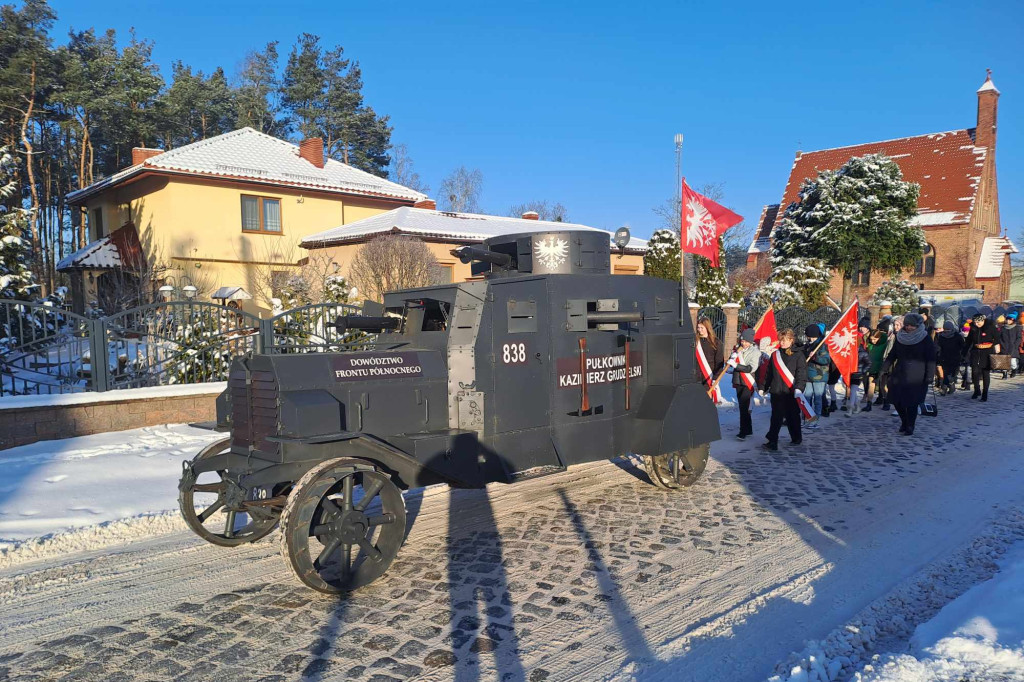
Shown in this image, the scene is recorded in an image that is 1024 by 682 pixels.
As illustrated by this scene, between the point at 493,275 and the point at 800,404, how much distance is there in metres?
5.82

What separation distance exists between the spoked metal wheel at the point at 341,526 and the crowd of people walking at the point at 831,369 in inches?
257

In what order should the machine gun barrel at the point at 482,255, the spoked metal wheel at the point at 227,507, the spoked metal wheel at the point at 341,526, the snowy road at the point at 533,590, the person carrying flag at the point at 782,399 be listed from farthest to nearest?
the person carrying flag at the point at 782,399 < the machine gun barrel at the point at 482,255 < the spoked metal wheel at the point at 227,507 < the spoked metal wheel at the point at 341,526 < the snowy road at the point at 533,590

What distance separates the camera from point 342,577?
4871 millimetres

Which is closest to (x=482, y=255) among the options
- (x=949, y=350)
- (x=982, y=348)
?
(x=949, y=350)

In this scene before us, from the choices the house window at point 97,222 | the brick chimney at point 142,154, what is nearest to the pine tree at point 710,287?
the brick chimney at point 142,154

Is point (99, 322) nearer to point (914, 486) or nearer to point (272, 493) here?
point (272, 493)

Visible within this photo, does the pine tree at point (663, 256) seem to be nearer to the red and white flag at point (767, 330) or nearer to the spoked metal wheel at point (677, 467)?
the red and white flag at point (767, 330)

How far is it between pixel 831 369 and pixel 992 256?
36.4 m

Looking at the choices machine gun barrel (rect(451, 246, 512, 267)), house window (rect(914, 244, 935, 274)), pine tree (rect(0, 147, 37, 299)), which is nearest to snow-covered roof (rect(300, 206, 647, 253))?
pine tree (rect(0, 147, 37, 299))

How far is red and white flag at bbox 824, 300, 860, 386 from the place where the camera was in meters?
11.6

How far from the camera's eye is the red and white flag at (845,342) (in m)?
11.6

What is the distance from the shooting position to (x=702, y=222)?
11086mm

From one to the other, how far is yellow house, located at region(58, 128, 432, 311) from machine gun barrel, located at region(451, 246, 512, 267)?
1685 centimetres

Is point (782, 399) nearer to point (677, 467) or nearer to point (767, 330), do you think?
point (767, 330)
